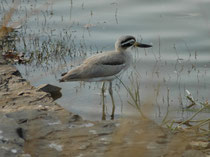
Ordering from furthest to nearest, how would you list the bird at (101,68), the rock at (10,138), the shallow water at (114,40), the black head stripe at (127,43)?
the black head stripe at (127,43) → the shallow water at (114,40) → the bird at (101,68) → the rock at (10,138)

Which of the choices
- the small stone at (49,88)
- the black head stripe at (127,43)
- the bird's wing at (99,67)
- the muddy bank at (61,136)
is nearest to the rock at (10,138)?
the muddy bank at (61,136)

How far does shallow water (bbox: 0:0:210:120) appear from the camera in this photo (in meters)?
9.10

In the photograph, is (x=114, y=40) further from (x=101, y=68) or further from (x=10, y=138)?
(x=10, y=138)

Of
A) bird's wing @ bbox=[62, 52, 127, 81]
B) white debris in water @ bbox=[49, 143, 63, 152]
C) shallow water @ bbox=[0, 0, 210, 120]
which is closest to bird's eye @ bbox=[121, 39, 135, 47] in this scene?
bird's wing @ bbox=[62, 52, 127, 81]

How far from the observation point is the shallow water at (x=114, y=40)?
910cm

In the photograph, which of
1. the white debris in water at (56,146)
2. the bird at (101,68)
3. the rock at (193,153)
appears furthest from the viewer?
the bird at (101,68)

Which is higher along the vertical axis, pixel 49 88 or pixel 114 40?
pixel 114 40

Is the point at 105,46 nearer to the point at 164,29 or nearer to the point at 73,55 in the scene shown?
the point at 73,55

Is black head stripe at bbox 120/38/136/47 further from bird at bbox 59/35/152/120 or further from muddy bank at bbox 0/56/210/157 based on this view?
muddy bank at bbox 0/56/210/157

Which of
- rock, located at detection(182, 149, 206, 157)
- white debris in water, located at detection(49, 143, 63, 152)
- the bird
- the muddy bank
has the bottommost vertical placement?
rock, located at detection(182, 149, 206, 157)

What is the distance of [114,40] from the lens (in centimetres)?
1159

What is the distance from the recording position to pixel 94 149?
5.14 m

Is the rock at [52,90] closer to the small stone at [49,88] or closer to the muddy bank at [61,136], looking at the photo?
the small stone at [49,88]

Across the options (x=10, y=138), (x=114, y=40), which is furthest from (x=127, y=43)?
(x=10, y=138)
